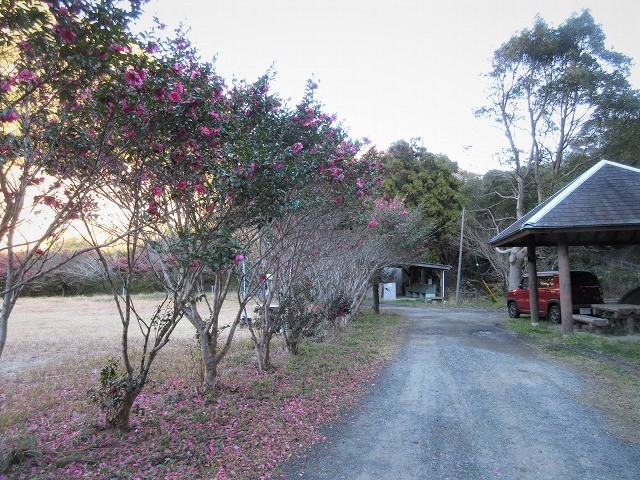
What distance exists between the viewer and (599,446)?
4324mm

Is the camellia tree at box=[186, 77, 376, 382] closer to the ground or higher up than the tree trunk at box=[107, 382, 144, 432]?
higher up

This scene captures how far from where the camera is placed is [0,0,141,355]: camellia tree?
292cm

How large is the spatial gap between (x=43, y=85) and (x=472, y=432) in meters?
5.15

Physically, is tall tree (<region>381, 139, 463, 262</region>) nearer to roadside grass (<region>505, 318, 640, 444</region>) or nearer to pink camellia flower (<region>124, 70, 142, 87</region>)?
roadside grass (<region>505, 318, 640, 444</region>)

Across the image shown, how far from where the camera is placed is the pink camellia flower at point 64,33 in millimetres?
2932

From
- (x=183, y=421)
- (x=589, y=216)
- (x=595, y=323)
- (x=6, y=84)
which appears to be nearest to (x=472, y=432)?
(x=183, y=421)

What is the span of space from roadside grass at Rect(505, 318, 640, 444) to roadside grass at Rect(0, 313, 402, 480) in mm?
3101

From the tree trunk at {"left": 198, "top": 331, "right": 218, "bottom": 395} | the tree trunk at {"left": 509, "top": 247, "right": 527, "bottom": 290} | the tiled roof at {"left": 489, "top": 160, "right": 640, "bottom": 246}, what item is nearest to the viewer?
the tree trunk at {"left": 198, "top": 331, "right": 218, "bottom": 395}

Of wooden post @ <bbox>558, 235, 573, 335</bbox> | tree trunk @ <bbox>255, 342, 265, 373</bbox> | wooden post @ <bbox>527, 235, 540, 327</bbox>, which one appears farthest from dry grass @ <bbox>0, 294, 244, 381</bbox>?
wooden post @ <bbox>527, 235, 540, 327</bbox>

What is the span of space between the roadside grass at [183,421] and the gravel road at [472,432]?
1.40 ft

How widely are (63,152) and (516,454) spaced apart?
5.06 metres

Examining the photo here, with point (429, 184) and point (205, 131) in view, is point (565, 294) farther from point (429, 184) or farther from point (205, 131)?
point (429, 184)

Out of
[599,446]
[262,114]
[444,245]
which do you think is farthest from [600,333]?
[444,245]

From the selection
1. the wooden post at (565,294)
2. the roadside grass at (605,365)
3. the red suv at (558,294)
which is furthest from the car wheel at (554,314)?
the wooden post at (565,294)
